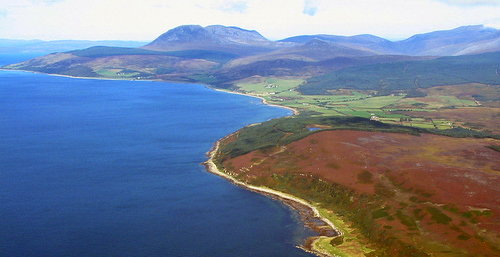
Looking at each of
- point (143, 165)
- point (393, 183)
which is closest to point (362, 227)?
point (393, 183)

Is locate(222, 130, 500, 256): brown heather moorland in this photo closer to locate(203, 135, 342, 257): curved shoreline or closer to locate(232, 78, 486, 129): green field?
locate(203, 135, 342, 257): curved shoreline

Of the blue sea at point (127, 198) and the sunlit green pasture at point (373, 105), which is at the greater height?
the sunlit green pasture at point (373, 105)

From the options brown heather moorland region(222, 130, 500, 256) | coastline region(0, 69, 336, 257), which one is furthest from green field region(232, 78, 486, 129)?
coastline region(0, 69, 336, 257)

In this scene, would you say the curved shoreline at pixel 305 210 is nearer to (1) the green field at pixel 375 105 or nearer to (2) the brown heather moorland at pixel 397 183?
(2) the brown heather moorland at pixel 397 183

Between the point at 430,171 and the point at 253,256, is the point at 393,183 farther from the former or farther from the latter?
the point at 253,256

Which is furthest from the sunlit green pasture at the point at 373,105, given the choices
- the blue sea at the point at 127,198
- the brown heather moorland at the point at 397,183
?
the blue sea at the point at 127,198

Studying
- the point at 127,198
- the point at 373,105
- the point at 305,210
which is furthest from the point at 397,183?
the point at 373,105

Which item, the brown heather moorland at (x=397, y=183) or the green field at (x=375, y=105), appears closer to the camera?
the brown heather moorland at (x=397, y=183)

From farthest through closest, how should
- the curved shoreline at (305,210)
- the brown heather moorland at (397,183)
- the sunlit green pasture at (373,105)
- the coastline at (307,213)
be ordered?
the sunlit green pasture at (373,105) → the curved shoreline at (305,210) → the coastline at (307,213) → the brown heather moorland at (397,183)
